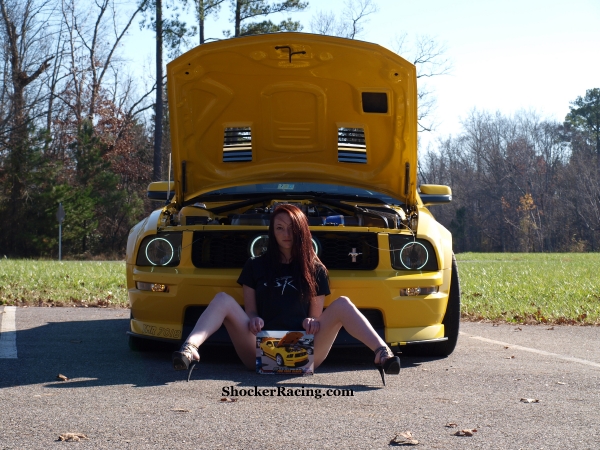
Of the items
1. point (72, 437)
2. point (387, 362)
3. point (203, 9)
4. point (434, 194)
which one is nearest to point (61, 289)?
point (434, 194)

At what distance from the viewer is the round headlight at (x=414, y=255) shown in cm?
518

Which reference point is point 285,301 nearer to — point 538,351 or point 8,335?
point 538,351

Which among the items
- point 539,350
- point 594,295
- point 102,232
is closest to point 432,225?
point 539,350

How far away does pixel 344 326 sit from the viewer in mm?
4477

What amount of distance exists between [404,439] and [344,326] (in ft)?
4.52

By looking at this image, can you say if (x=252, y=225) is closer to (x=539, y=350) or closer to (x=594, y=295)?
(x=539, y=350)

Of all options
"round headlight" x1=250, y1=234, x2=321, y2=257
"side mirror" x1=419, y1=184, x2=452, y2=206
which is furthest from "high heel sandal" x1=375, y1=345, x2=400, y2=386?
"side mirror" x1=419, y1=184, x2=452, y2=206

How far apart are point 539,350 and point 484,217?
61878 millimetres

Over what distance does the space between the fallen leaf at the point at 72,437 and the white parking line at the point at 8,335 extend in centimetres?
228

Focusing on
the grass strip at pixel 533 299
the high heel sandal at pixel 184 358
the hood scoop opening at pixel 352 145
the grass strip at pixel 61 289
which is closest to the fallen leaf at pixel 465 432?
the high heel sandal at pixel 184 358

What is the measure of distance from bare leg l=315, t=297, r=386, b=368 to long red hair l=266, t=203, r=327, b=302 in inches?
8.1

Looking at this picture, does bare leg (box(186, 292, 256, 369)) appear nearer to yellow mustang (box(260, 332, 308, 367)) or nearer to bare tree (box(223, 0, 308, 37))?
yellow mustang (box(260, 332, 308, 367))

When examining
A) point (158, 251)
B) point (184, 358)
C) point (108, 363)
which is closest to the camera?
point (184, 358)

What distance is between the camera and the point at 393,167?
6.25 meters
